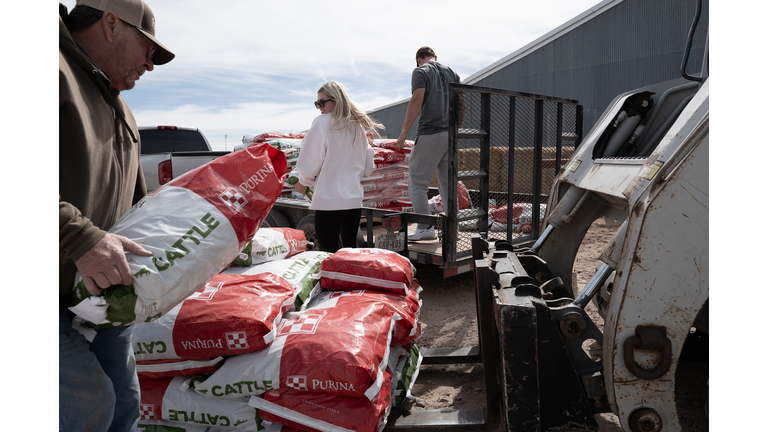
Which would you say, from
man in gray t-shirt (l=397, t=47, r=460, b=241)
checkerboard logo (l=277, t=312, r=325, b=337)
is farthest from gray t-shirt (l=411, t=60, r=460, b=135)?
checkerboard logo (l=277, t=312, r=325, b=337)

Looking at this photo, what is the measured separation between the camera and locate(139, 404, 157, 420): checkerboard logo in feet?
7.61

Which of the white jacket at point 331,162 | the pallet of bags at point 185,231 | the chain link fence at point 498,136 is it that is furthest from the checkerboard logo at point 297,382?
the chain link fence at point 498,136

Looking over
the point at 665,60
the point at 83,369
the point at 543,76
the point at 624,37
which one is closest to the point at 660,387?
the point at 83,369

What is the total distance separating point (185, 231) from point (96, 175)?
318 millimetres

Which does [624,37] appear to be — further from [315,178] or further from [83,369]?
[83,369]

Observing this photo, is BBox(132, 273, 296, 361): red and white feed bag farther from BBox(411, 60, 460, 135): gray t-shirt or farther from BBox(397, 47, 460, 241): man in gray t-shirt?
BBox(411, 60, 460, 135): gray t-shirt

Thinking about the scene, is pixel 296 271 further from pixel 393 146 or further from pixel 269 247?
pixel 393 146

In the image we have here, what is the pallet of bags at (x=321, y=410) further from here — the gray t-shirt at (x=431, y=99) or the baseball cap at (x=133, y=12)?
the gray t-shirt at (x=431, y=99)

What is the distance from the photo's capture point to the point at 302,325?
2.35 metres

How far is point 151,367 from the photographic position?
237cm

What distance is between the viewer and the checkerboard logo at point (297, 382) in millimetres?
2129

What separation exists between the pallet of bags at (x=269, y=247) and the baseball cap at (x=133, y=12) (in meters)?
1.35

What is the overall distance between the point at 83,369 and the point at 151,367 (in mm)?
881

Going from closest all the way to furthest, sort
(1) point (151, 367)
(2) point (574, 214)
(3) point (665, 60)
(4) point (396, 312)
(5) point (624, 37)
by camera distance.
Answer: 1. (1) point (151, 367)
2. (4) point (396, 312)
3. (2) point (574, 214)
4. (3) point (665, 60)
5. (5) point (624, 37)
